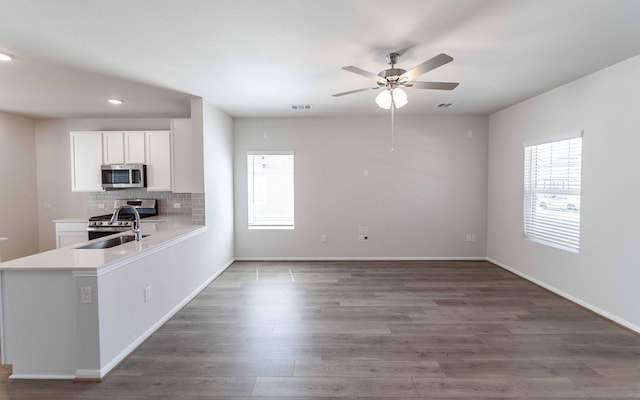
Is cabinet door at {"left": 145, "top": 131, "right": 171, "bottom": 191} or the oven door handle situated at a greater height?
cabinet door at {"left": 145, "top": 131, "right": 171, "bottom": 191}

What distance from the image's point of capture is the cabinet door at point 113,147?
5.10 metres

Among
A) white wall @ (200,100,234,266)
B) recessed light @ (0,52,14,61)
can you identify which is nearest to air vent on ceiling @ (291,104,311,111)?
white wall @ (200,100,234,266)

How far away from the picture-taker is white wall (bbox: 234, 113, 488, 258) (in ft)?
18.5

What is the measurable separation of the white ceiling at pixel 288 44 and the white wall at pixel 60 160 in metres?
1.28

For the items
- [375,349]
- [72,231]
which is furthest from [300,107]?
[72,231]

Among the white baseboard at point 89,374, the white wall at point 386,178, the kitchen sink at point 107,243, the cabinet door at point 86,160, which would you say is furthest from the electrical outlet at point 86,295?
the cabinet door at point 86,160

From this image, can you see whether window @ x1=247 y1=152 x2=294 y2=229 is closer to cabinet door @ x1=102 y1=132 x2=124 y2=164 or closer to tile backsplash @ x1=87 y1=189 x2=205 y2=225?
tile backsplash @ x1=87 y1=189 x2=205 y2=225

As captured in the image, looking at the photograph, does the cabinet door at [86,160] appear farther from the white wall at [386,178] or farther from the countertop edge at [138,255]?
the countertop edge at [138,255]

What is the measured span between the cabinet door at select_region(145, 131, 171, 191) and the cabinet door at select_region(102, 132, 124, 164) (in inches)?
17.2

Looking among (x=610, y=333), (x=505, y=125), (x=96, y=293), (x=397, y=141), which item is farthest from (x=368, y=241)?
(x=96, y=293)

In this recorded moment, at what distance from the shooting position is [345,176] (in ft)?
18.6

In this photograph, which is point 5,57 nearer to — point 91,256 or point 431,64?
point 91,256

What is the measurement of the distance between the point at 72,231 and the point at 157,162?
5.51 ft

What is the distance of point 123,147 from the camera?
5.11 metres
